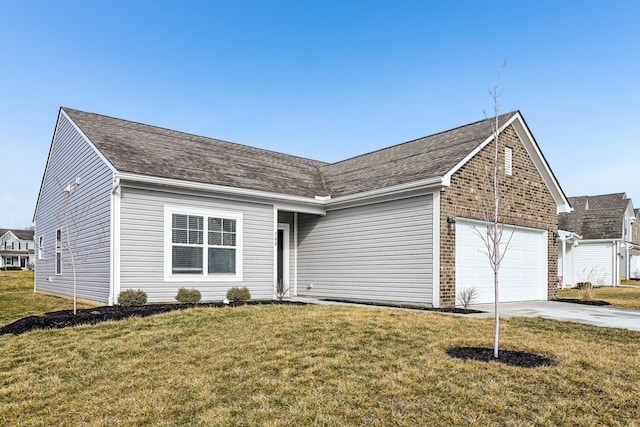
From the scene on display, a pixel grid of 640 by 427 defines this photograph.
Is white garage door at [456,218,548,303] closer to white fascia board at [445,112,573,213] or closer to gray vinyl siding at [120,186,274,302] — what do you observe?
white fascia board at [445,112,573,213]

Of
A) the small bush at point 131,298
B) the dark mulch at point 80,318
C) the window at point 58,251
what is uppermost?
the window at point 58,251

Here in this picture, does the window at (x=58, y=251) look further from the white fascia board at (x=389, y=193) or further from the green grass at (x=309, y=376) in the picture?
the white fascia board at (x=389, y=193)

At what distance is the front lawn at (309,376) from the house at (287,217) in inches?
145

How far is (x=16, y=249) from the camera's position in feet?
222

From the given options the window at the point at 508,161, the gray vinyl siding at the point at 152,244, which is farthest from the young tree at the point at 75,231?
the window at the point at 508,161

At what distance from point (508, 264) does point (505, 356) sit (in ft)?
29.1

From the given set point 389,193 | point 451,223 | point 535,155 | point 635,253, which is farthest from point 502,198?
point 635,253

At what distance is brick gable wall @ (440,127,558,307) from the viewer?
11984 millimetres

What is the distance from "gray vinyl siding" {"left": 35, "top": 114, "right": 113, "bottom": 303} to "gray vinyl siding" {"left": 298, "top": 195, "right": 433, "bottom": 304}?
671 cm

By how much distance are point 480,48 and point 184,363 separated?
1341 cm

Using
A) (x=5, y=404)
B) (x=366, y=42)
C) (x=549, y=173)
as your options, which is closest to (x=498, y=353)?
(x=5, y=404)

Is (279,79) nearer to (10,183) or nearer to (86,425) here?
(86,425)

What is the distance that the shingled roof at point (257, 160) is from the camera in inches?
495

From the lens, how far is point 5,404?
5105 mm
